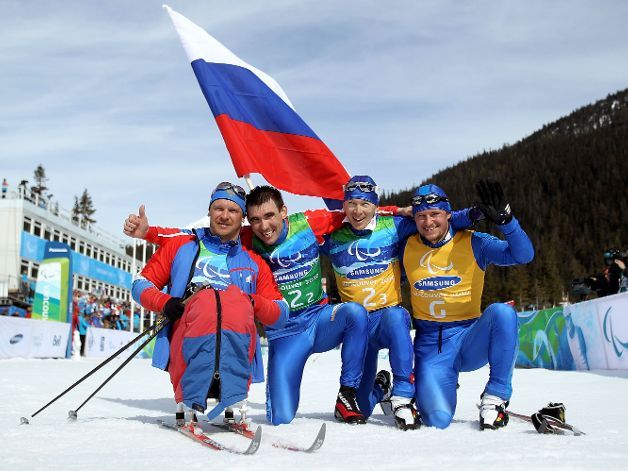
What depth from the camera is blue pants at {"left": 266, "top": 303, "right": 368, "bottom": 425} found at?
4.58 metres

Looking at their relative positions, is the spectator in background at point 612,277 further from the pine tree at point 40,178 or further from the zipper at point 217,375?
the pine tree at point 40,178

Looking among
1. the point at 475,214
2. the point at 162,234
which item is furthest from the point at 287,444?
the point at 475,214

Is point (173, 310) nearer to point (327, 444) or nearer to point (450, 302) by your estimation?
point (327, 444)

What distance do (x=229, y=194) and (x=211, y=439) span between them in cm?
158

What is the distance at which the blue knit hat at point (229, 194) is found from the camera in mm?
4293

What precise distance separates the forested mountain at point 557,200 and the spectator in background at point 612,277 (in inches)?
3575

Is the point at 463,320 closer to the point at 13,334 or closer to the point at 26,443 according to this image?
the point at 26,443

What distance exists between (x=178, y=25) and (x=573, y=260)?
4815 inches

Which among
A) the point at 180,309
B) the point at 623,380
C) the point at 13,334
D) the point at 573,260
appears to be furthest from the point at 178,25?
the point at 573,260

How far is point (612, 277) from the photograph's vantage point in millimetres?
12406

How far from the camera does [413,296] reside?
16.1 ft

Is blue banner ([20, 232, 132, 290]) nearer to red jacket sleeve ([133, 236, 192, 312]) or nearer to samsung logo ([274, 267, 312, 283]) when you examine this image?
samsung logo ([274, 267, 312, 283])

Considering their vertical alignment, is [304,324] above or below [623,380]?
above

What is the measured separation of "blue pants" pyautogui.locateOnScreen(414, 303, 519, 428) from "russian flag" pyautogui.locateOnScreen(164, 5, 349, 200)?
2.52 metres
